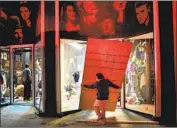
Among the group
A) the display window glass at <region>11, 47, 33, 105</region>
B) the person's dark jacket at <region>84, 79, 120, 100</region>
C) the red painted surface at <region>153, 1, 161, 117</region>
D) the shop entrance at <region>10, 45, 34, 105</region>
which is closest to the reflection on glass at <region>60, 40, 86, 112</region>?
the person's dark jacket at <region>84, 79, 120, 100</region>

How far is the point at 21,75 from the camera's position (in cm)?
1281

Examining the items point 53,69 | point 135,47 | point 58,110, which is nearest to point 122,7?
point 135,47

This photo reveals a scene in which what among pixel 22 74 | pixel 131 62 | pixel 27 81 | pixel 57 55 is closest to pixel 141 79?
pixel 131 62

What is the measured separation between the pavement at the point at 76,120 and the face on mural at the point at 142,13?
286 cm

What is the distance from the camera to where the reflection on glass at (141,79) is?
380 inches

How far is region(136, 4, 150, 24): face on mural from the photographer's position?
30.8 ft

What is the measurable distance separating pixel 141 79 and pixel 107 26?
1.98 metres

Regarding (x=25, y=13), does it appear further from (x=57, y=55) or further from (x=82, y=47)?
(x=82, y=47)

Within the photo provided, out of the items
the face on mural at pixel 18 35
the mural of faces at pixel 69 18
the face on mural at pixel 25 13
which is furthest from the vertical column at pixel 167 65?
the face on mural at pixel 18 35

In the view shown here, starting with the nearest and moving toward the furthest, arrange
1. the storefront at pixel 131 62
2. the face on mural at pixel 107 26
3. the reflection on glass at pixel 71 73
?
the storefront at pixel 131 62, the face on mural at pixel 107 26, the reflection on glass at pixel 71 73

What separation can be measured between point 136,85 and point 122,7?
8.32 feet

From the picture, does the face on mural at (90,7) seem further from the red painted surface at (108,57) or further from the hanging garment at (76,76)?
the hanging garment at (76,76)

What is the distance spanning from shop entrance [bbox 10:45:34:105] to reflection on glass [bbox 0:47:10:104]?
0.15 m

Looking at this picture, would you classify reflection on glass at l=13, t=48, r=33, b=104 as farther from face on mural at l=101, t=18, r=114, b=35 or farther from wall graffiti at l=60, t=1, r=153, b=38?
face on mural at l=101, t=18, r=114, b=35
